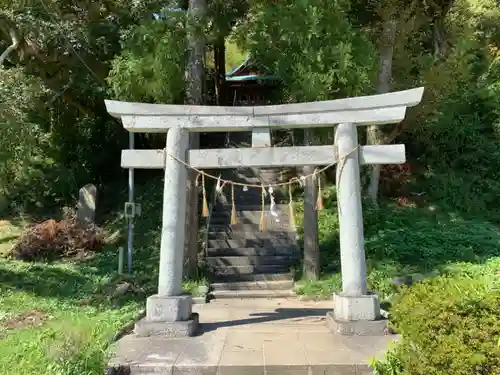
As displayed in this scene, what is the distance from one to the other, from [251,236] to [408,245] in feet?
12.5

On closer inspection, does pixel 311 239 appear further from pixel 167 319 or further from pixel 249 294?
pixel 167 319

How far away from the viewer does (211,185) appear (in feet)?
49.3

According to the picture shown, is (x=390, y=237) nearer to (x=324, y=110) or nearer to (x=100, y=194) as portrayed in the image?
(x=324, y=110)

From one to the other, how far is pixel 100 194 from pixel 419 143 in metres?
10.8

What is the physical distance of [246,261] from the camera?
36.7ft

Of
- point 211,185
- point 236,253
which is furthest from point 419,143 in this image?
point 236,253

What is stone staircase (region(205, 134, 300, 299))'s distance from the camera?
1023 centimetres

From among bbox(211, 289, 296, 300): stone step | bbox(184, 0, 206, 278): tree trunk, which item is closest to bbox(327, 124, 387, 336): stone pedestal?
bbox(211, 289, 296, 300): stone step

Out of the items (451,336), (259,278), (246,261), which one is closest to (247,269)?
(246,261)

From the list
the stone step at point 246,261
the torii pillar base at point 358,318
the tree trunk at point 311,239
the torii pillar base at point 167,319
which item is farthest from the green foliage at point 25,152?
the torii pillar base at point 358,318

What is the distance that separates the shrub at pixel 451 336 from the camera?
3.66m

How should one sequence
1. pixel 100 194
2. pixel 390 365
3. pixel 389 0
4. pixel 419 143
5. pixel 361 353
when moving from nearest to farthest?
pixel 390 365 < pixel 361 353 < pixel 389 0 < pixel 100 194 < pixel 419 143

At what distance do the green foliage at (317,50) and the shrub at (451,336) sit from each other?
513cm

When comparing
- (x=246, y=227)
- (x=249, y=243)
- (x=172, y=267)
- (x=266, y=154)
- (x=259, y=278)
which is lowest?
Answer: (x=259, y=278)
